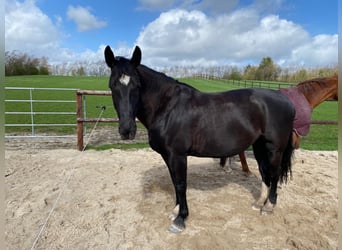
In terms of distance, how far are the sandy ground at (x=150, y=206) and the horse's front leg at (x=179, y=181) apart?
91mm

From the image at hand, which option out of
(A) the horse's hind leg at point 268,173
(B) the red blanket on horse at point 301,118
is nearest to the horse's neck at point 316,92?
(B) the red blanket on horse at point 301,118

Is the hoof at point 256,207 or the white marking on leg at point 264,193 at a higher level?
the white marking on leg at point 264,193

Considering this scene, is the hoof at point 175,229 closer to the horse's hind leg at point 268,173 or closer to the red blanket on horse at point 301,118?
the horse's hind leg at point 268,173

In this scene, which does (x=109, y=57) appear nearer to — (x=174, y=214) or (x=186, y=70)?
(x=174, y=214)

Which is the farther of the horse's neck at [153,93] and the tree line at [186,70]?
the tree line at [186,70]

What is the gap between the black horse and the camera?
7.61ft

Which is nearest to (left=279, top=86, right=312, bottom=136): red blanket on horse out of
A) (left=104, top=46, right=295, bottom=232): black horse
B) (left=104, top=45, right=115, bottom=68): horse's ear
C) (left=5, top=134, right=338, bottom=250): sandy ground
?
(left=104, top=46, right=295, bottom=232): black horse

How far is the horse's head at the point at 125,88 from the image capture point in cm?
201

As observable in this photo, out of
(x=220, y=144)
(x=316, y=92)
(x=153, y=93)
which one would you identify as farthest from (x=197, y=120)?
(x=316, y=92)

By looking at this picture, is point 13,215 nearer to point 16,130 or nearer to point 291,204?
point 291,204

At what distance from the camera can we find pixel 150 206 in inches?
114

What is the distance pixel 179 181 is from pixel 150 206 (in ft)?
2.30

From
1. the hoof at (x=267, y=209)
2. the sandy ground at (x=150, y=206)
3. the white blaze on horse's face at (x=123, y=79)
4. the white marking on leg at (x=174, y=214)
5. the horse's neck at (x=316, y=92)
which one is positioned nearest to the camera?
the white blaze on horse's face at (x=123, y=79)

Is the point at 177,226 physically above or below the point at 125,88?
below
